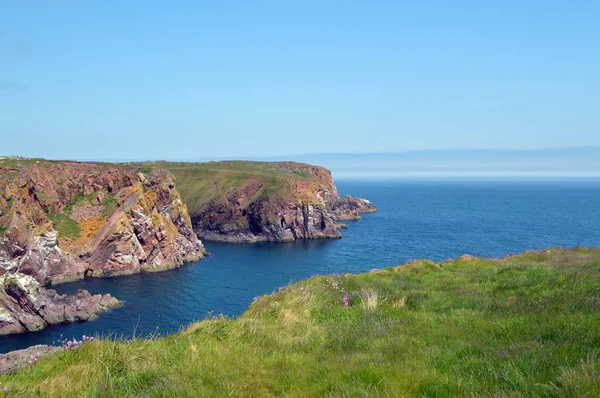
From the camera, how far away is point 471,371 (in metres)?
6.82

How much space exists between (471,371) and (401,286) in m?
9.96

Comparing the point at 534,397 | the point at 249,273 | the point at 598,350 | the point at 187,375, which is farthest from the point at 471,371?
the point at 249,273

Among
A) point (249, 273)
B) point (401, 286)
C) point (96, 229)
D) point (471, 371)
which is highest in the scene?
point (471, 371)

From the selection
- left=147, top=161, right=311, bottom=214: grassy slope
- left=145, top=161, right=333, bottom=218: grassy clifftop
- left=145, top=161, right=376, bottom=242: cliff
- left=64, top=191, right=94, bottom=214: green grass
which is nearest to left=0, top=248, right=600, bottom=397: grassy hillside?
left=64, top=191, right=94, bottom=214: green grass

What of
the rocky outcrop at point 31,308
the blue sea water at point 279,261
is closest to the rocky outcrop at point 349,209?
the blue sea water at point 279,261

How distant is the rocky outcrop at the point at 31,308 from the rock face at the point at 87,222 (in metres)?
7.39

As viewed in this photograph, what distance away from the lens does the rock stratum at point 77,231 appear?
49.9 m

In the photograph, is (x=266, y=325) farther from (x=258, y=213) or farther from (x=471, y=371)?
(x=258, y=213)

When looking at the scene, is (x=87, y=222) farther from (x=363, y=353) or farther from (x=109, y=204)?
(x=363, y=353)

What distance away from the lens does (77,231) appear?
75.1 meters

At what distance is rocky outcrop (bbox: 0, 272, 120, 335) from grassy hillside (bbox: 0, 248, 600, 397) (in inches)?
1748

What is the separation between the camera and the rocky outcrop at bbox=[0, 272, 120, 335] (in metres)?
45.5

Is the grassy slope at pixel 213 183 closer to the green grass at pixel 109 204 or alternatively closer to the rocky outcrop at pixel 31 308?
the green grass at pixel 109 204

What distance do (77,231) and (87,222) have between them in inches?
124
